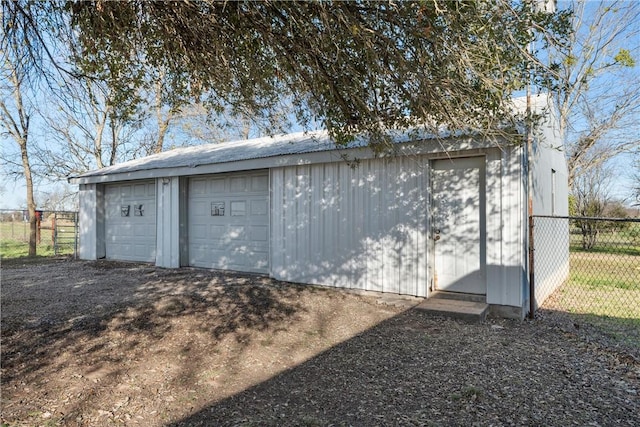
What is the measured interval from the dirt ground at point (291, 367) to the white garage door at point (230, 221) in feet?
8.59

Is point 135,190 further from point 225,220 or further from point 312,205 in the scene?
point 312,205

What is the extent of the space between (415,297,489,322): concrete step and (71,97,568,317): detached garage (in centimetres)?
25

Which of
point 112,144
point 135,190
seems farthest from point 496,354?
point 112,144

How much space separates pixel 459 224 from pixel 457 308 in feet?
4.30

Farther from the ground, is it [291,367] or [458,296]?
[458,296]

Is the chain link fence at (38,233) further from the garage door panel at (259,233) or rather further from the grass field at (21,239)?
the garage door panel at (259,233)

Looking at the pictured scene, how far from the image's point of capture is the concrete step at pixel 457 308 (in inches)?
202

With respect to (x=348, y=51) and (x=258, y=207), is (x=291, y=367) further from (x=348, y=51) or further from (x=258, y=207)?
(x=258, y=207)

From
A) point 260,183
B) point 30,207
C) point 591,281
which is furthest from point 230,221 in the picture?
point 30,207

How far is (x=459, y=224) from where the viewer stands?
5973 millimetres

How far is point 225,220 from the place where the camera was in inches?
360

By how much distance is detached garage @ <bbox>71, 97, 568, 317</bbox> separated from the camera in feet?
17.9

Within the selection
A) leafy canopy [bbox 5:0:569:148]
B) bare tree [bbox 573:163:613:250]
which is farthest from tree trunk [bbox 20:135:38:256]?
bare tree [bbox 573:163:613:250]

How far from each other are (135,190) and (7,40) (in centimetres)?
691
